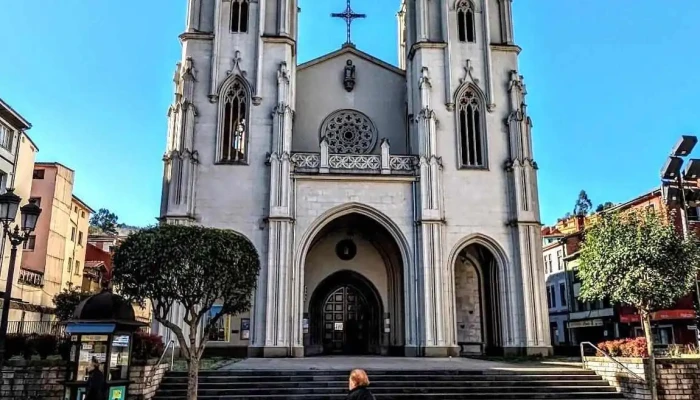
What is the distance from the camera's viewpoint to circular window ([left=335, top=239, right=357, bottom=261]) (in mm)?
30297

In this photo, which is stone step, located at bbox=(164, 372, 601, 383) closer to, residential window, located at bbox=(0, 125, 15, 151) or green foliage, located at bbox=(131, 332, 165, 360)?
green foliage, located at bbox=(131, 332, 165, 360)

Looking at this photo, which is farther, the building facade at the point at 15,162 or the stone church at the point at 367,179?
the building facade at the point at 15,162

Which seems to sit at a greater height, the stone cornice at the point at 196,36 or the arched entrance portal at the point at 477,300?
the stone cornice at the point at 196,36

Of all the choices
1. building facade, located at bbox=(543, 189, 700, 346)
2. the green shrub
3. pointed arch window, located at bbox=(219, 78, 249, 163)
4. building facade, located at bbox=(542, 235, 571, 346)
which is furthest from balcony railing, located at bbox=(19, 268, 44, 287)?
building facade, located at bbox=(542, 235, 571, 346)

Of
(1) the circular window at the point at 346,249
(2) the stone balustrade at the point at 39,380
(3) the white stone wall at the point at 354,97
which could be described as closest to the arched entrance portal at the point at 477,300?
(1) the circular window at the point at 346,249

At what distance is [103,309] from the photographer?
11758 millimetres

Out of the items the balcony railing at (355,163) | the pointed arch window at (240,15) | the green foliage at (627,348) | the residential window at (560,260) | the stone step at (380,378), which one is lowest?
the stone step at (380,378)

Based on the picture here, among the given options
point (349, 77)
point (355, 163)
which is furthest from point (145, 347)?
point (349, 77)

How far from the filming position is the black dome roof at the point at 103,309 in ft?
38.3

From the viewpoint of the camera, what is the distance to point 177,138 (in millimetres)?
26641

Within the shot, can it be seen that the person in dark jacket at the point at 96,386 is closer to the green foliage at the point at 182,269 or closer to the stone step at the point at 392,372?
the green foliage at the point at 182,269

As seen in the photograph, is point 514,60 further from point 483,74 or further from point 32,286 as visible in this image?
point 32,286

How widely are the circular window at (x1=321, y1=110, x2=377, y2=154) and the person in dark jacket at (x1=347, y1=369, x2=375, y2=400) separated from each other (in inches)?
948

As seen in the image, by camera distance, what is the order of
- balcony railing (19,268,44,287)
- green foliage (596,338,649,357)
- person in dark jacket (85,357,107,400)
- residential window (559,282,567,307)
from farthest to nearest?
residential window (559,282,567,307), balcony railing (19,268,44,287), green foliage (596,338,649,357), person in dark jacket (85,357,107,400)
